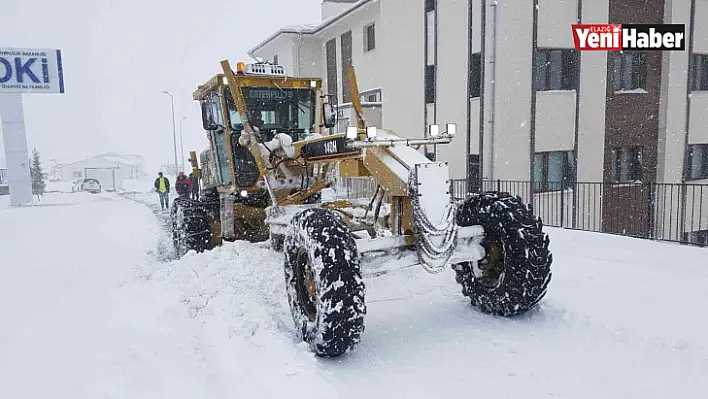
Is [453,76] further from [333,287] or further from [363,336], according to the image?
[333,287]

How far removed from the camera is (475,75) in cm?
1432

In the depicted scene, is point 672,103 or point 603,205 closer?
point 603,205

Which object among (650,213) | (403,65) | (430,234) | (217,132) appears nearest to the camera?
(430,234)

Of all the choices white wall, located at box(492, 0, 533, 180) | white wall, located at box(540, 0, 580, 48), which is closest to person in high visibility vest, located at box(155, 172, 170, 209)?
white wall, located at box(492, 0, 533, 180)

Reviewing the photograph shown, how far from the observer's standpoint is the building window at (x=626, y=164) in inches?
588

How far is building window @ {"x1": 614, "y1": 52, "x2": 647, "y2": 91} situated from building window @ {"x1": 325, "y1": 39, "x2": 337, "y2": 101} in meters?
12.8

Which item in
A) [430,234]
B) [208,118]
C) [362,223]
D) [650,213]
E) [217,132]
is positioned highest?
[208,118]

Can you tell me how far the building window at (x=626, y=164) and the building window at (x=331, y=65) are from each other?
525 inches

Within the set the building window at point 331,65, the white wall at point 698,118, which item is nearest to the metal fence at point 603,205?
the white wall at point 698,118

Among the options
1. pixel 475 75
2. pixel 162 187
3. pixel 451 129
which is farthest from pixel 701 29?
pixel 162 187

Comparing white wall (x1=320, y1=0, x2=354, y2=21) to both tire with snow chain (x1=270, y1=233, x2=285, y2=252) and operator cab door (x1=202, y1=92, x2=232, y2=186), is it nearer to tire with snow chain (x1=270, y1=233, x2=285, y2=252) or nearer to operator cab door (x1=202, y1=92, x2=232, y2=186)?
operator cab door (x1=202, y1=92, x2=232, y2=186)

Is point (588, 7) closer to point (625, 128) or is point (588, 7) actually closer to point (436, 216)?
point (625, 128)

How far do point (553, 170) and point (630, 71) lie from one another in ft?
13.6

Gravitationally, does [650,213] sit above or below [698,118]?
below
